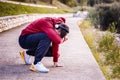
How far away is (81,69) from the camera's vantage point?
8219 mm

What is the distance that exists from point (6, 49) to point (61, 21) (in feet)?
11.2

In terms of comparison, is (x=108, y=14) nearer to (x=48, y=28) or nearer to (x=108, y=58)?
(x=108, y=58)

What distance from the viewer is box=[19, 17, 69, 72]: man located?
7.62 meters

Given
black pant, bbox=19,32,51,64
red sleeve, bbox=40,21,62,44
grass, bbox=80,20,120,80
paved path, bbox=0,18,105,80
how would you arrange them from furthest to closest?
1. grass, bbox=80,20,120,80
2. black pant, bbox=19,32,51,64
3. red sleeve, bbox=40,21,62,44
4. paved path, bbox=0,18,105,80

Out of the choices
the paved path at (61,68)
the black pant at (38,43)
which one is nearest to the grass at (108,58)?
the paved path at (61,68)

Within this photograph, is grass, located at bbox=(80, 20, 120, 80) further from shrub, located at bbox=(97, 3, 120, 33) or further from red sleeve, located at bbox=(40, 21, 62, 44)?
shrub, located at bbox=(97, 3, 120, 33)

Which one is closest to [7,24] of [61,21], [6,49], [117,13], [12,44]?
[12,44]

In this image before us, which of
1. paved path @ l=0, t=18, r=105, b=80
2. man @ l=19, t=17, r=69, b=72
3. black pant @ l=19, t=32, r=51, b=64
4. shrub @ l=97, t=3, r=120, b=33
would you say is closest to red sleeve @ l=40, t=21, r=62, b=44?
man @ l=19, t=17, r=69, b=72

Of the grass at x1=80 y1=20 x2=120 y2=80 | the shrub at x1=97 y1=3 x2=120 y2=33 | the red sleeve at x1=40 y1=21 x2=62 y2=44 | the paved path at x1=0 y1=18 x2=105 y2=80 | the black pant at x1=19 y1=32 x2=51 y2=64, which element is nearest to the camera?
the paved path at x1=0 y1=18 x2=105 y2=80

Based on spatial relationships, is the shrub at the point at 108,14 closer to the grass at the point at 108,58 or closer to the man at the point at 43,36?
the grass at the point at 108,58

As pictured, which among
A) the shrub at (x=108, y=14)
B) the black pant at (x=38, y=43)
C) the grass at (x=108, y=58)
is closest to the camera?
the black pant at (x=38, y=43)

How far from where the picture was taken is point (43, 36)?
7.70 m

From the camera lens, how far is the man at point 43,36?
762 cm

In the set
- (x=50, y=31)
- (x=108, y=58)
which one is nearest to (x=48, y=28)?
(x=50, y=31)
